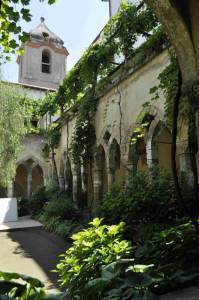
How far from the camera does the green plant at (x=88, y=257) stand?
2912 millimetres

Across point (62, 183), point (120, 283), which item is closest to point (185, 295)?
point (120, 283)

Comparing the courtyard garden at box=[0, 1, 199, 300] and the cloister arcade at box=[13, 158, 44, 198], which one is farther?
the cloister arcade at box=[13, 158, 44, 198]

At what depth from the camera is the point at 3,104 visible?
11.9 meters

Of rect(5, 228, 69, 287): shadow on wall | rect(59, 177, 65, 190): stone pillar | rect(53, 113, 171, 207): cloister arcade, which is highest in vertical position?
rect(53, 113, 171, 207): cloister arcade

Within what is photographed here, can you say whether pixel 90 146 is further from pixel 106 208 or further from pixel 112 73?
pixel 106 208

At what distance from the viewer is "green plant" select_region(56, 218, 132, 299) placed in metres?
2.91

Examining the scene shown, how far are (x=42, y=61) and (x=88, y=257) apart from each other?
21423 millimetres

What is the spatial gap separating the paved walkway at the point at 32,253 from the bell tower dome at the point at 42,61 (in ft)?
49.7

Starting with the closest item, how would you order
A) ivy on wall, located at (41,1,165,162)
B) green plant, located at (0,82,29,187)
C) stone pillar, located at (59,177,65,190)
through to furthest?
ivy on wall, located at (41,1,165,162) < green plant, located at (0,82,29,187) < stone pillar, located at (59,177,65,190)

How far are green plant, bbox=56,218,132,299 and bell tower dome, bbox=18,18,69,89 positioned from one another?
19489 mm

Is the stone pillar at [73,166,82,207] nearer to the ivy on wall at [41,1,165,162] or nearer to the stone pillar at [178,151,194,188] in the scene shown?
the ivy on wall at [41,1,165,162]

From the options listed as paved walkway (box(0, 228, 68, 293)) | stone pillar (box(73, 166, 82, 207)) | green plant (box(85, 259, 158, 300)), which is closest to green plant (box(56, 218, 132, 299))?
green plant (box(85, 259, 158, 300))

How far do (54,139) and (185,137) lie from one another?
8.07 m

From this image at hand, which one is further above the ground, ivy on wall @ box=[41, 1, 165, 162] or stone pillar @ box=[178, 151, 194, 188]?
ivy on wall @ box=[41, 1, 165, 162]
